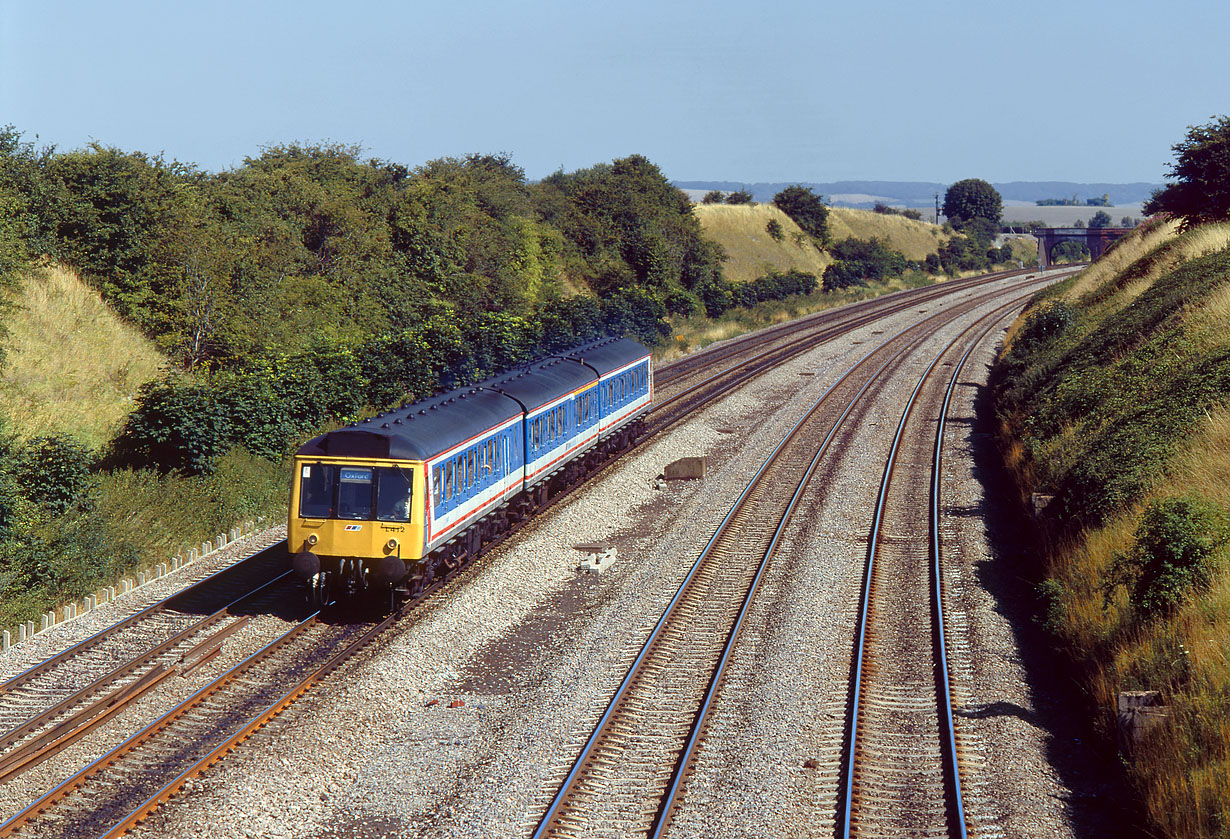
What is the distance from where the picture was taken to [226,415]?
26.3 metres

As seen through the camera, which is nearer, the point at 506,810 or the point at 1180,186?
the point at 506,810

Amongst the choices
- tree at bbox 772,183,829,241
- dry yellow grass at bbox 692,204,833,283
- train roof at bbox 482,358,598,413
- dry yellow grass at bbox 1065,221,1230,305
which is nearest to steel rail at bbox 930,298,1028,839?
train roof at bbox 482,358,598,413

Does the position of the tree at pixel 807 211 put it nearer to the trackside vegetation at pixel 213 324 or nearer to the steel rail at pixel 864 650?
the trackside vegetation at pixel 213 324

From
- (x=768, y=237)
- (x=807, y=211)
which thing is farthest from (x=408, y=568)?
(x=807, y=211)

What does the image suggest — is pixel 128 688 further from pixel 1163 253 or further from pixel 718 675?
pixel 1163 253

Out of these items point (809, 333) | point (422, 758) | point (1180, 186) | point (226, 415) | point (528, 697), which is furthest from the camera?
point (809, 333)

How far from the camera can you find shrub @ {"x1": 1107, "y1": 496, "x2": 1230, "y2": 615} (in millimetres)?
14258

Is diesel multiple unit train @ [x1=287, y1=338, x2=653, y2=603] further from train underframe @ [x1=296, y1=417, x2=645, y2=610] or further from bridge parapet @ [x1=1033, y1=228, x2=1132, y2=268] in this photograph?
bridge parapet @ [x1=1033, y1=228, x2=1132, y2=268]

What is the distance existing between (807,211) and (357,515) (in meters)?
101

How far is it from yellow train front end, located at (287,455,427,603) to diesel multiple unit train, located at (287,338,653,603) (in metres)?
0.02

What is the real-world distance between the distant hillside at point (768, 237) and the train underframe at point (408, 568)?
65.7 metres

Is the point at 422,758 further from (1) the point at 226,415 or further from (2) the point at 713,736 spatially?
(1) the point at 226,415

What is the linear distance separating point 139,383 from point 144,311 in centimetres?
348

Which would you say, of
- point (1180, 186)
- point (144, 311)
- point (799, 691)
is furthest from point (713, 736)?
point (1180, 186)
